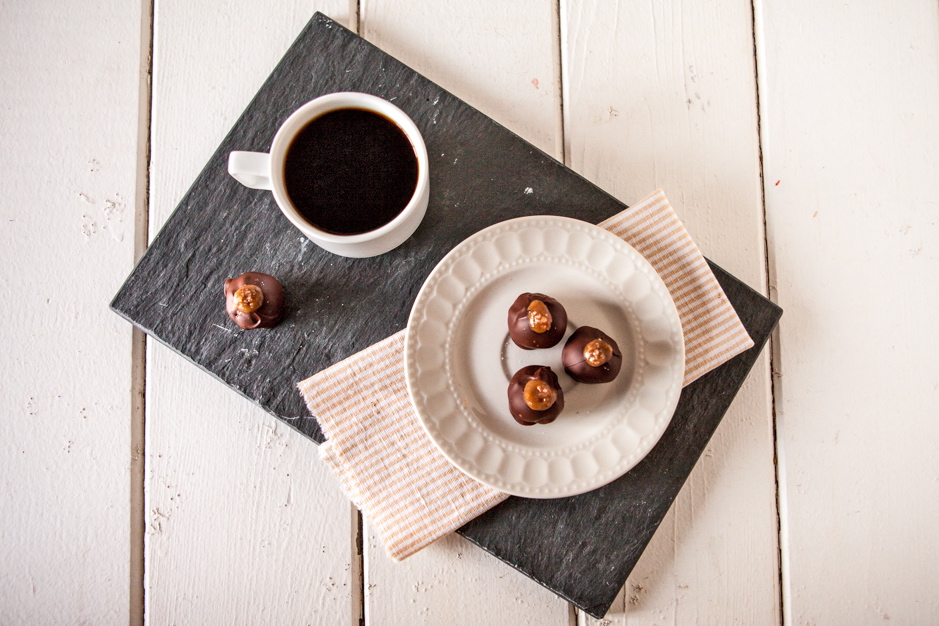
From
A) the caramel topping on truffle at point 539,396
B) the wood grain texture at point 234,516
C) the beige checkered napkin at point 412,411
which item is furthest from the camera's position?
the wood grain texture at point 234,516

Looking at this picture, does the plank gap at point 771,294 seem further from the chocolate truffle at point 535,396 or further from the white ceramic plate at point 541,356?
the chocolate truffle at point 535,396

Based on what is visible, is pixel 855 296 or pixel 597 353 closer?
pixel 597 353

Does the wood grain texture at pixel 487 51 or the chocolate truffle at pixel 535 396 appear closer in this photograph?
the chocolate truffle at pixel 535 396

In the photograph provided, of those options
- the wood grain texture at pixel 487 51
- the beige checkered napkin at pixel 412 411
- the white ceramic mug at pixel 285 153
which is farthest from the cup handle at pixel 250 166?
the wood grain texture at pixel 487 51

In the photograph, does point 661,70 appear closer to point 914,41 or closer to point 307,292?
point 914,41

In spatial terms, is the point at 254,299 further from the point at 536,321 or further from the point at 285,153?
the point at 536,321

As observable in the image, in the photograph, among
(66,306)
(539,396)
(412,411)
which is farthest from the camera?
(66,306)

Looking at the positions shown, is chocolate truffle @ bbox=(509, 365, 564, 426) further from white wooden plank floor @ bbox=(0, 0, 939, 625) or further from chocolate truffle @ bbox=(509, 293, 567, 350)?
white wooden plank floor @ bbox=(0, 0, 939, 625)

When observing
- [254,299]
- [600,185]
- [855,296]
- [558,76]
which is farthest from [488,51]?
[855,296]

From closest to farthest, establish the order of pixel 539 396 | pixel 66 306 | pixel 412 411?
pixel 539 396, pixel 412 411, pixel 66 306
